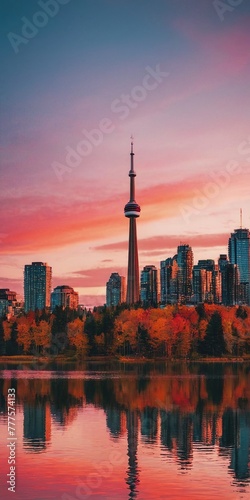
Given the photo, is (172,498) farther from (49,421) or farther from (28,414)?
(28,414)

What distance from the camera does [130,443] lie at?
4688 cm

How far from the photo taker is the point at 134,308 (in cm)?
19488

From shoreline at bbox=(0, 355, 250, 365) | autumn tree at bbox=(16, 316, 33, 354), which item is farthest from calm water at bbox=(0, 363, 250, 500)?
autumn tree at bbox=(16, 316, 33, 354)

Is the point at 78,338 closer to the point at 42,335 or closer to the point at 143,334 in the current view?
the point at 42,335

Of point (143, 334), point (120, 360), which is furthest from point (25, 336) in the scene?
point (143, 334)

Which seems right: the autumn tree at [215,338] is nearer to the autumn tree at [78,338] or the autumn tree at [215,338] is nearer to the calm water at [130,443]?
the autumn tree at [78,338]

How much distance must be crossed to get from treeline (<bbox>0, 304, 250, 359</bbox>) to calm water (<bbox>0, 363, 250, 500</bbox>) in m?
85.2

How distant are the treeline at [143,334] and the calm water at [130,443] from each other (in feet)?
280

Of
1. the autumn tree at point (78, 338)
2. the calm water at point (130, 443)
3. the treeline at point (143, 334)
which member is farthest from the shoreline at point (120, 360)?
the calm water at point (130, 443)

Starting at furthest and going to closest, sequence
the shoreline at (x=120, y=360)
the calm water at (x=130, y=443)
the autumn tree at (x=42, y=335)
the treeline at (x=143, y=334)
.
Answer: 1. the autumn tree at (x=42, y=335)
2. the treeline at (x=143, y=334)
3. the shoreline at (x=120, y=360)
4. the calm water at (x=130, y=443)

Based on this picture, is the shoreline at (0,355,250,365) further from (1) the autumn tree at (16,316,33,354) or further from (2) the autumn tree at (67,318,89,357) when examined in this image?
(1) the autumn tree at (16,316,33,354)

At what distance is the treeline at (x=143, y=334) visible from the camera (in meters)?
168

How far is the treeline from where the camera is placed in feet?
553

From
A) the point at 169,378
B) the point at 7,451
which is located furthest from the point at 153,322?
the point at 7,451
